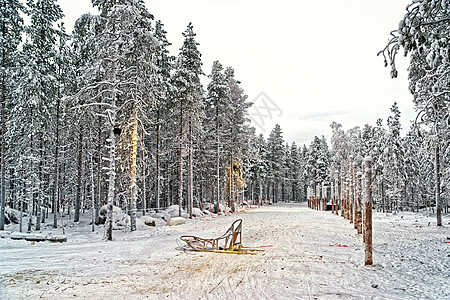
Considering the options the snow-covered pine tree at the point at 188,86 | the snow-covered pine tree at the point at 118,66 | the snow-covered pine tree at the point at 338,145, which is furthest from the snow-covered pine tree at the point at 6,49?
the snow-covered pine tree at the point at 338,145

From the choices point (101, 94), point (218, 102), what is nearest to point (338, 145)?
point (218, 102)

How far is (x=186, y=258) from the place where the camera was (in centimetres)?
1013

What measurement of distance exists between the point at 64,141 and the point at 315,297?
32061mm

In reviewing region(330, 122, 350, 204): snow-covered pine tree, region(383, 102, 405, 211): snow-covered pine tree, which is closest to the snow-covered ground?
region(383, 102, 405, 211): snow-covered pine tree

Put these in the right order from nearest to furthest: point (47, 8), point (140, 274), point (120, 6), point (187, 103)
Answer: point (140, 274) < point (120, 6) < point (47, 8) < point (187, 103)

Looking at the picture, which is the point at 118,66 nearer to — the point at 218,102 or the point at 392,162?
the point at 218,102

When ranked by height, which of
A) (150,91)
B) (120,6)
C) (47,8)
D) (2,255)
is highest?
(47,8)

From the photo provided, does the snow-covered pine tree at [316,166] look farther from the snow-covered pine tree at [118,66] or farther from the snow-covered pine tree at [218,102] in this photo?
the snow-covered pine tree at [118,66]

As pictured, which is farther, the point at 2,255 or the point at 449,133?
the point at 449,133

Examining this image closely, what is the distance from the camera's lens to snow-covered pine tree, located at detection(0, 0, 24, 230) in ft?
64.8

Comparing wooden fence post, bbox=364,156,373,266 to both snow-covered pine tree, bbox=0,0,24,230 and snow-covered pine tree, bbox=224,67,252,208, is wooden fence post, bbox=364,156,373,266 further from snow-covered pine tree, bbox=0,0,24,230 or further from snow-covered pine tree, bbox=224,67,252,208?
snow-covered pine tree, bbox=224,67,252,208

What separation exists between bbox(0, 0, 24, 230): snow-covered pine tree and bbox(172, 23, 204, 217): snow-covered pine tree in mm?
10849

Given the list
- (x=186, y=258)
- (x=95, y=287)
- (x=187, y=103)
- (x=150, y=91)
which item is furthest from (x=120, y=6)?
(x=95, y=287)

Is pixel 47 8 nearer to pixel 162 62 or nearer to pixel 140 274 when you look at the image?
pixel 162 62
